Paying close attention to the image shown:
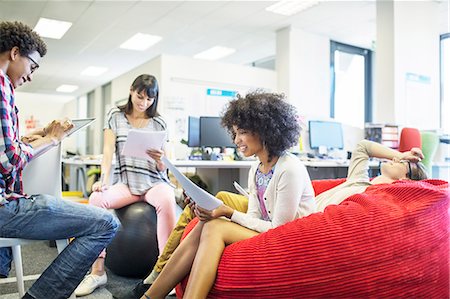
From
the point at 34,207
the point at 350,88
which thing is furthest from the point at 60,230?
the point at 350,88

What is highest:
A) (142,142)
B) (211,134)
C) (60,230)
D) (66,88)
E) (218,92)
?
(66,88)

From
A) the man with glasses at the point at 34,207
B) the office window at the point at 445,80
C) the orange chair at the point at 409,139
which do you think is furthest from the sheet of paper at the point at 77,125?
the office window at the point at 445,80

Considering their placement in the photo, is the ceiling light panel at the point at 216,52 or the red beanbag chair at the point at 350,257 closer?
the red beanbag chair at the point at 350,257

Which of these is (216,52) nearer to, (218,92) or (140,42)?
(140,42)

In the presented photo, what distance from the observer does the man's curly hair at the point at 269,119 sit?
1571 millimetres

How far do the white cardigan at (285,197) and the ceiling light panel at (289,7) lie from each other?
13.9 ft

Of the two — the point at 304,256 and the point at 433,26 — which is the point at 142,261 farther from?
the point at 433,26

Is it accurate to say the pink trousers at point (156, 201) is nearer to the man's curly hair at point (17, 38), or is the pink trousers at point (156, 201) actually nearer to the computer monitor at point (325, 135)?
the man's curly hair at point (17, 38)

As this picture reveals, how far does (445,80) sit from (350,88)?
156 centimetres

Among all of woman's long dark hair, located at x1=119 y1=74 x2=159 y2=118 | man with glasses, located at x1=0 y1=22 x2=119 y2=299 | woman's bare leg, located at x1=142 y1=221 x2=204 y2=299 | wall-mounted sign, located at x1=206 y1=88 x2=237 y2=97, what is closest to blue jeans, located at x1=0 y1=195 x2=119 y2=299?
man with glasses, located at x1=0 y1=22 x2=119 y2=299

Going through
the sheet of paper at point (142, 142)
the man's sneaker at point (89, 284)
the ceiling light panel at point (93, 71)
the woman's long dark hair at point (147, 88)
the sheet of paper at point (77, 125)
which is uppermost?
the ceiling light panel at point (93, 71)

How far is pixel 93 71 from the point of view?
909cm

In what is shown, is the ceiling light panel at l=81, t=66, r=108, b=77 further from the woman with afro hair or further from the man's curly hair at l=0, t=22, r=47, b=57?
the woman with afro hair

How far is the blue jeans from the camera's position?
4.45 ft
